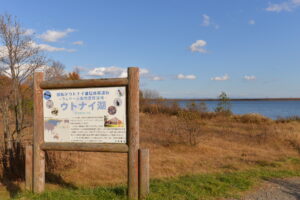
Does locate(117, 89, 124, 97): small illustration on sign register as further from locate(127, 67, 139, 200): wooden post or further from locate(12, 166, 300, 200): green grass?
locate(12, 166, 300, 200): green grass

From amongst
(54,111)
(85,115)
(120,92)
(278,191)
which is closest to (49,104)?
(54,111)

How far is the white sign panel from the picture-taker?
416 centimetres

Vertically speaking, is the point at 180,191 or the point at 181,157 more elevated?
the point at 180,191

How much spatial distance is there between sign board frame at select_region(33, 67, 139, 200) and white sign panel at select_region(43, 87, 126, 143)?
8 cm

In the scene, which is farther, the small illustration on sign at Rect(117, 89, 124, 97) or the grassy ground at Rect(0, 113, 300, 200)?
the grassy ground at Rect(0, 113, 300, 200)

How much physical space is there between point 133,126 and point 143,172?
70cm

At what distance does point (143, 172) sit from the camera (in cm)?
405

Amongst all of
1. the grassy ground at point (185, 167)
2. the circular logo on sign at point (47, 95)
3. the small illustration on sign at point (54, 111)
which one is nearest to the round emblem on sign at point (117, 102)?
the small illustration on sign at point (54, 111)

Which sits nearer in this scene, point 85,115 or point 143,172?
point 143,172

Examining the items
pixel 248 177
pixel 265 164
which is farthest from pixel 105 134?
pixel 265 164

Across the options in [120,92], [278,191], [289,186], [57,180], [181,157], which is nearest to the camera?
[120,92]

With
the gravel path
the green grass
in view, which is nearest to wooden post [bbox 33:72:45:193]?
the green grass

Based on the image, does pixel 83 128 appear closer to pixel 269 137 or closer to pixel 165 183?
pixel 165 183

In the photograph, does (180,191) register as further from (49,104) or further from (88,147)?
(49,104)
